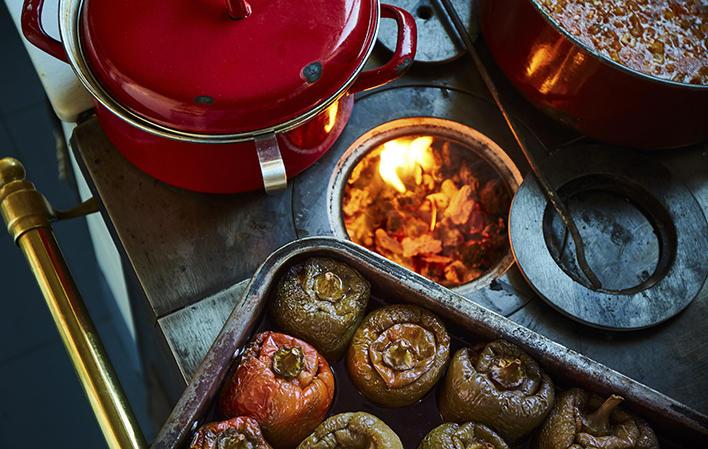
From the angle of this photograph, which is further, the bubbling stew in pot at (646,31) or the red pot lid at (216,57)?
the bubbling stew in pot at (646,31)

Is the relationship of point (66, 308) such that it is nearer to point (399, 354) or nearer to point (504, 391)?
point (399, 354)

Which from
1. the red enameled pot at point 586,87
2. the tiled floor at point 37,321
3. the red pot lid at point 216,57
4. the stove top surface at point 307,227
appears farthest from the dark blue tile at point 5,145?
the red enameled pot at point 586,87

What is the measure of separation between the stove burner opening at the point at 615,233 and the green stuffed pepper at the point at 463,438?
621 millimetres

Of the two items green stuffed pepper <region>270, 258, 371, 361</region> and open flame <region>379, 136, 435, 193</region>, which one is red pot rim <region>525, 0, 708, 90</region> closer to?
open flame <region>379, 136, 435, 193</region>

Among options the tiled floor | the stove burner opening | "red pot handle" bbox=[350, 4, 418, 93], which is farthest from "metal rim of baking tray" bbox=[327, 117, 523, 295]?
the tiled floor

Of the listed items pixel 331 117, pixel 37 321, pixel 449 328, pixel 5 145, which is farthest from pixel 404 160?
pixel 5 145

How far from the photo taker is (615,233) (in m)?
1.59

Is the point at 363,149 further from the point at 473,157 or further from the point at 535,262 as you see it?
the point at 535,262

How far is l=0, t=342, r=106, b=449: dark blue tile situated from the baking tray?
4.82 ft

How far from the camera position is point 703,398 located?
1435 mm

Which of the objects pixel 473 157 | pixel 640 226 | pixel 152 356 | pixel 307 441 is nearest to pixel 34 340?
pixel 152 356

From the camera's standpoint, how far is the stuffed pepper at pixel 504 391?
992 mm

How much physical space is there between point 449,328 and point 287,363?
0.24 m

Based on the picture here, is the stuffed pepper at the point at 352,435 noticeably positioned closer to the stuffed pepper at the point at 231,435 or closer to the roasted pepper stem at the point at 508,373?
the stuffed pepper at the point at 231,435
